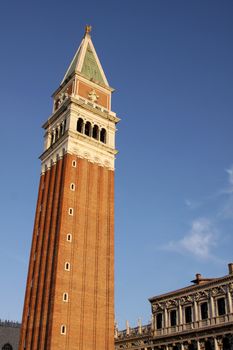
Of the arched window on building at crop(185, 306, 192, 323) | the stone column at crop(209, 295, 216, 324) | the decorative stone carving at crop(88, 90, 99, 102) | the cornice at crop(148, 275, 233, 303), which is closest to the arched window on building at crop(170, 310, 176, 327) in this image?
the cornice at crop(148, 275, 233, 303)

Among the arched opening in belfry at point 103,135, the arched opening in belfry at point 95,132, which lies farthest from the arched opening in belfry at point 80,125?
the arched opening in belfry at point 103,135

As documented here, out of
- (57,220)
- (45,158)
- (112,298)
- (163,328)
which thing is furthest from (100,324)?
(45,158)

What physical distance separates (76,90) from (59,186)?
16.5m

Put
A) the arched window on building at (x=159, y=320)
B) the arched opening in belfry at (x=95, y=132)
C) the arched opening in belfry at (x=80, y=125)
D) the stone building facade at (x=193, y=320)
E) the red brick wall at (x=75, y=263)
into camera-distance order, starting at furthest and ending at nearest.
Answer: the arched opening in belfry at (x=95, y=132) < the arched opening in belfry at (x=80, y=125) < the arched window on building at (x=159, y=320) < the stone building facade at (x=193, y=320) < the red brick wall at (x=75, y=263)

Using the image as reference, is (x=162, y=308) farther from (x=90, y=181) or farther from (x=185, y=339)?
(x=90, y=181)

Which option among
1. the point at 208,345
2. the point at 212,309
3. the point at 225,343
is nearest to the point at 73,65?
the point at 212,309

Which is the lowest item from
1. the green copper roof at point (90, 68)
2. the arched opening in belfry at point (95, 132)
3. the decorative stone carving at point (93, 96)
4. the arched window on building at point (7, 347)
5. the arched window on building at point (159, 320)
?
the arched window on building at point (7, 347)

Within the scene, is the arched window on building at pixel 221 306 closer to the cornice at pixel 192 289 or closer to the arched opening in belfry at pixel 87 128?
the cornice at pixel 192 289

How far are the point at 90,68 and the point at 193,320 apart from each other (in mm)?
41912

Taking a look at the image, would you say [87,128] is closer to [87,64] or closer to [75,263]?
[87,64]

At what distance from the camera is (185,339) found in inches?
1943

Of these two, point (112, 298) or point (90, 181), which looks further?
point (90, 181)

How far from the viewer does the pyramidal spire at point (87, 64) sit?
219 feet

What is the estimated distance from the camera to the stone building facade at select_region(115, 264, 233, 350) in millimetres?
45750
